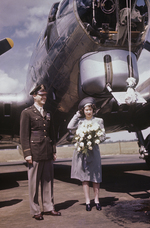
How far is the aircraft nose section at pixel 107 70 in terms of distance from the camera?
17.7 feet

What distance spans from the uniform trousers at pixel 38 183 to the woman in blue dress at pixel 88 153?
59cm

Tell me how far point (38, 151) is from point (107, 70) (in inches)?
99.6

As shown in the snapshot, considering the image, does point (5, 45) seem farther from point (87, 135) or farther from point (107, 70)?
point (87, 135)

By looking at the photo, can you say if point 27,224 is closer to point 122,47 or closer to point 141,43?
point 122,47

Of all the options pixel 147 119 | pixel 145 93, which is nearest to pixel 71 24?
pixel 145 93

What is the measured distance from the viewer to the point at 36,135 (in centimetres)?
441

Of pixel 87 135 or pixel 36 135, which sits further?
pixel 87 135

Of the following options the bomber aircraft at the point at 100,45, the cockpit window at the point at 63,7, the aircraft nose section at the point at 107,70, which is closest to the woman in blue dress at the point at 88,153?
the bomber aircraft at the point at 100,45

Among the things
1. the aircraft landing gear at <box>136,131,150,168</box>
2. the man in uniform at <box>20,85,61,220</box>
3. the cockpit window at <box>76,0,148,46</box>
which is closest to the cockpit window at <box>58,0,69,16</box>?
the cockpit window at <box>76,0,148,46</box>

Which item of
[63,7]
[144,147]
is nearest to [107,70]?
[63,7]

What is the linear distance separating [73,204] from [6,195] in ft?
8.17

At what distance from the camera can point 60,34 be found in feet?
20.5

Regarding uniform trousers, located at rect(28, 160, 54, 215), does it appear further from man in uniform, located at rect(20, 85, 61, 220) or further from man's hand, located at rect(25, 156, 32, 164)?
man's hand, located at rect(25, 156, 32, 164)

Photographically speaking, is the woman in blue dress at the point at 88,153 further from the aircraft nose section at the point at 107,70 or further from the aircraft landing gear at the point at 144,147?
the aircraft landing gear at the point at 144,147
